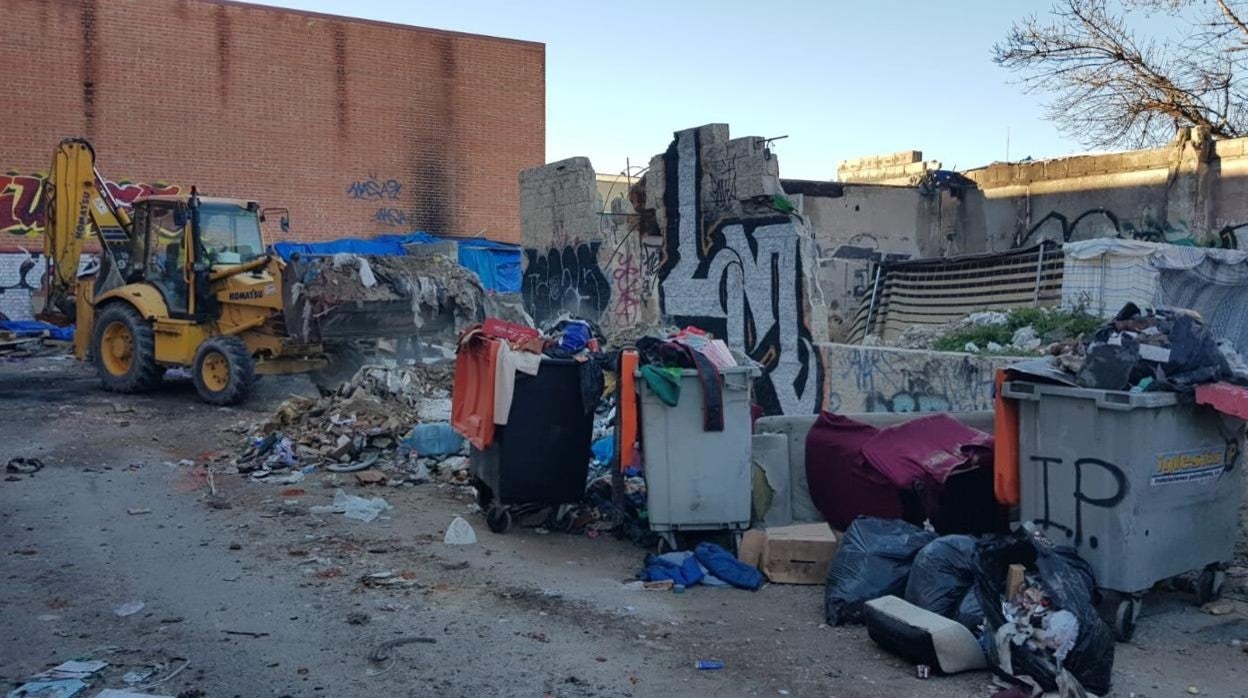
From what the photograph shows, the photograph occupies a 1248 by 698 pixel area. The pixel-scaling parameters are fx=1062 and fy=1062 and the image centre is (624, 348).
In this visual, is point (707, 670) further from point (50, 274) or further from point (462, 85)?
point (462, 85)

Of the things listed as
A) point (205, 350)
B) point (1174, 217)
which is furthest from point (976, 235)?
point (205, 350)

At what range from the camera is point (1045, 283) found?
14445 mm

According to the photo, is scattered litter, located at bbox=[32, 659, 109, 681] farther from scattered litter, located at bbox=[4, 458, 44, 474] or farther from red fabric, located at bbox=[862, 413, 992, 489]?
scattered litter, located at bbox=[4, 458, 44, 474]

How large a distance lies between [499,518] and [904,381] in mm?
4200

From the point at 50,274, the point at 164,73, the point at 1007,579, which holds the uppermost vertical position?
the point at 164,73

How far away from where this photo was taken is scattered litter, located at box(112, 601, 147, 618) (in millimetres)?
5562

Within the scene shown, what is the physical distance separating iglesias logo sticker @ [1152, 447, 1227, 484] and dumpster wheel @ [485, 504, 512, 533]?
407cm

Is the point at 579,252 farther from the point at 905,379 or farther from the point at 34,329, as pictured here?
the point at 34,329

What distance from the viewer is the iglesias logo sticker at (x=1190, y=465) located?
17.2 ft

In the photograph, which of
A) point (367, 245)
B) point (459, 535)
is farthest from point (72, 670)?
point (367, 245)

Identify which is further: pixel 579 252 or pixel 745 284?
pixel 579 252

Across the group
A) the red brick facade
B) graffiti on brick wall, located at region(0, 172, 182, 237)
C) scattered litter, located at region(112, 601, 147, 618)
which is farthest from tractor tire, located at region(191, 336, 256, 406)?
the red brick facade

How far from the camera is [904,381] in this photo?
9.65m

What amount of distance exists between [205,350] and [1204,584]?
10.9 metres
